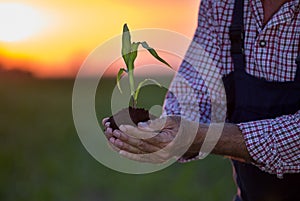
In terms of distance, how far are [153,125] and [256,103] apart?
2.02ft

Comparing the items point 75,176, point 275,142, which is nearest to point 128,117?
point 275,142

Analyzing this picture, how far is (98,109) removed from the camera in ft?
44.1

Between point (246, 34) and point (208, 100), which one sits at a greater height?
point (246, 34)

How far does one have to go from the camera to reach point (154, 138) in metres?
2.83

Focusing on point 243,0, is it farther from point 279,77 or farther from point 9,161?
point 9,161

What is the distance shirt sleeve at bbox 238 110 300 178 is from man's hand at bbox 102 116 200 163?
24 centimetres

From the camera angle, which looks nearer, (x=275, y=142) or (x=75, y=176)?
(x=275, y=142)

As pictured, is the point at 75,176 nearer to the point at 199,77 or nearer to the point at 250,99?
the point at 199,77

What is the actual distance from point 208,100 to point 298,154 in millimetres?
533

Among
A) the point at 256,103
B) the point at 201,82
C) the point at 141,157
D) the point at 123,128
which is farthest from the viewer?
the point at 201,82

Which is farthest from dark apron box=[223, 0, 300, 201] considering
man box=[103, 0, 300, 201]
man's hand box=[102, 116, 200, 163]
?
man's hand box=[102, 116, 200, 163]

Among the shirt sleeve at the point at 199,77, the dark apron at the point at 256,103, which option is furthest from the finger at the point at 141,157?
the dark apron at the point at 256,103

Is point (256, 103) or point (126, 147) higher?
point (126, 147)

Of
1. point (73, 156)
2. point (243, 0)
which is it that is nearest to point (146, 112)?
point (243, 0)
